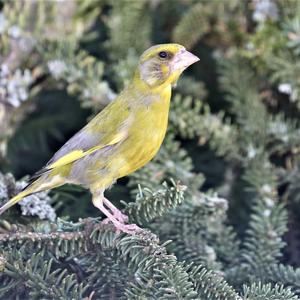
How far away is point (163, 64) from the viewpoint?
3.01 m

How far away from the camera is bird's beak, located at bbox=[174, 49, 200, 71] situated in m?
Answer: 2.93

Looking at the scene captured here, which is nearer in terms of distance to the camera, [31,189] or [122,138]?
[31,189]

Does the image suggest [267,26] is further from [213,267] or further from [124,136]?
[213,267]

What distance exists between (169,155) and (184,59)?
1.51ft

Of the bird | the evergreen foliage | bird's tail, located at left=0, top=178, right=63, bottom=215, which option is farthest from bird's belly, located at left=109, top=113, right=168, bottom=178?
bird's tail, located at left=0, top=178, right=63, bottom=215

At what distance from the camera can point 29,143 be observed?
147 inches

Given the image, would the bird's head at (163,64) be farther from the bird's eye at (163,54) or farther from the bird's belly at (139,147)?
the bird's belly at (139,147)

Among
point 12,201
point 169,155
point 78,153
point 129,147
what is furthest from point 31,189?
point 169,155

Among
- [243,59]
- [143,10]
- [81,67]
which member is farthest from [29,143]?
[243,59]

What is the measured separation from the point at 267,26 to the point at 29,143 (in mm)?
1361

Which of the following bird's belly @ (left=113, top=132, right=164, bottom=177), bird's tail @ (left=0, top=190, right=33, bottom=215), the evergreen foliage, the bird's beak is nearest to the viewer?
the evergreen foliage

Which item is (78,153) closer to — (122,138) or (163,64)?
(122,138)

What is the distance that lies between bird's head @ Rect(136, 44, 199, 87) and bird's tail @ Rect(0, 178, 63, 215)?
607mm

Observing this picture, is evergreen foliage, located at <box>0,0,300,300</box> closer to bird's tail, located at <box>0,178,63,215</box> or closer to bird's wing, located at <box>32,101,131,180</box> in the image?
bird's tail, located at <box>0,178,63,215</box>
